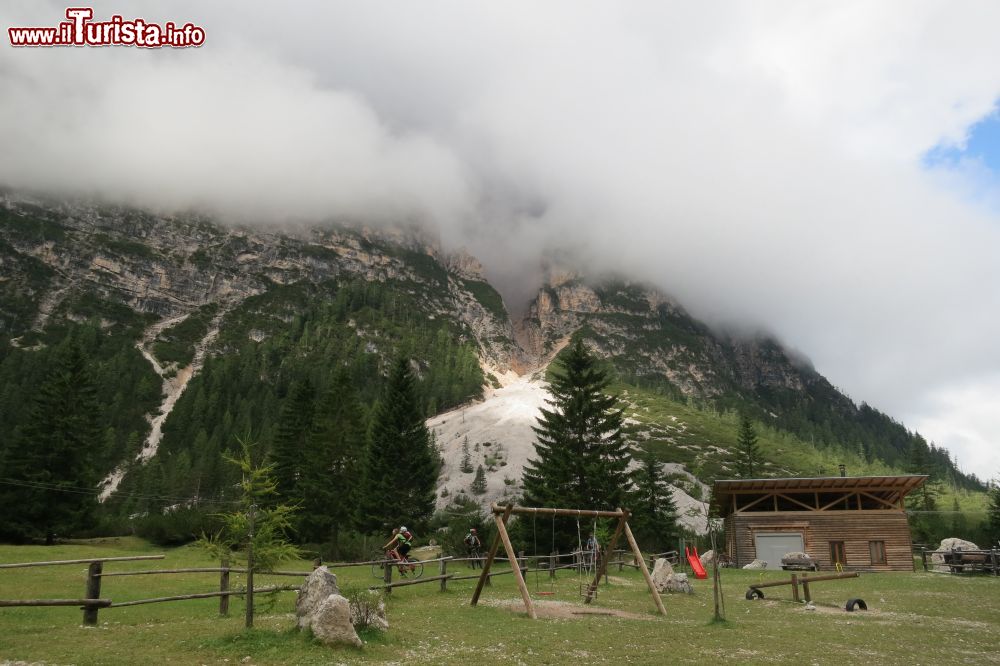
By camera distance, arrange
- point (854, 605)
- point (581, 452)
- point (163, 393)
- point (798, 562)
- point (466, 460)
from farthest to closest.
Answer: point (163, 393)
point (466, 460)
point (581, 452)
point (798, 562)
point (854, 605)

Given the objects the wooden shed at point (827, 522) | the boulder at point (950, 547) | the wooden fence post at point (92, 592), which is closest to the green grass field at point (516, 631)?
the wooden fence post at point (92, 592)

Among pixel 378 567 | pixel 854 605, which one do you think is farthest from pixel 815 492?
pixel 378 567

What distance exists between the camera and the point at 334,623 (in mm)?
12445

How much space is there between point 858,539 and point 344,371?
50.8 m

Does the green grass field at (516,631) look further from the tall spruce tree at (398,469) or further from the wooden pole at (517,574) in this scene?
the tall spruce tree at (398,469)

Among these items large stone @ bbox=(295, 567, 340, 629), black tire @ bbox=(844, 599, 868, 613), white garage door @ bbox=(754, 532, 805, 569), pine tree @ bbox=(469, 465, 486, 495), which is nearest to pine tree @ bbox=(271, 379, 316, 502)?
pine tree @ bbox=(469, 465, 486, 495)

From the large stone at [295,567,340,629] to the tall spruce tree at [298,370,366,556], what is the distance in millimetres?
37370

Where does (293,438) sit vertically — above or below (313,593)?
above

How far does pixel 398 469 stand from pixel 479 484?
45.5 m

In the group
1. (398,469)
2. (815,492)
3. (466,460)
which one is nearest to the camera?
(815,492)

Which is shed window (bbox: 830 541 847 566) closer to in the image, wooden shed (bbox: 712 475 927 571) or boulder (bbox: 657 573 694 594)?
wooden shed (bbox: 712 475 927 571)

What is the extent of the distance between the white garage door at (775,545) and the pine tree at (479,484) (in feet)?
181

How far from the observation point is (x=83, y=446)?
165 feet

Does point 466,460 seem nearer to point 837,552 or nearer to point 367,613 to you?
point 837,552
